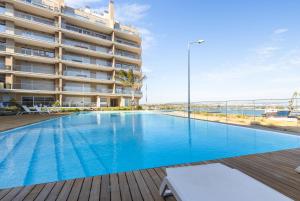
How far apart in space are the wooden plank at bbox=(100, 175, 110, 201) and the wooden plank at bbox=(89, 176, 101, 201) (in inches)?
1.9

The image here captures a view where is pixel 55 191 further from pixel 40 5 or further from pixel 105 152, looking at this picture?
pixel 40 5

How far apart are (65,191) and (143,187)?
3.55 feet

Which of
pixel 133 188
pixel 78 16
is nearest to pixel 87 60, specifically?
pixel 78 16

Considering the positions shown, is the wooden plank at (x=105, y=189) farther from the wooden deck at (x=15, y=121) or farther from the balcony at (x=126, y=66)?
the balcony at (x=126, y=66)

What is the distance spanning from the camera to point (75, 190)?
222 centimetres

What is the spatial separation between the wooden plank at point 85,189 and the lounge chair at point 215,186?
3.24ft

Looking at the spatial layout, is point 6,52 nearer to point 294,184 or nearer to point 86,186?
point 86,186

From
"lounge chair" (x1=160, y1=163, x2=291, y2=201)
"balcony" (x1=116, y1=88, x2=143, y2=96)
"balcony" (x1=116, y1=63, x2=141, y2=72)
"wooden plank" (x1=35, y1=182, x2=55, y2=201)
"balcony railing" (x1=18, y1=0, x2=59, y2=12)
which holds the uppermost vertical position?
"balcony railing" (x1=18, y1=0, x2=59, y2=12)

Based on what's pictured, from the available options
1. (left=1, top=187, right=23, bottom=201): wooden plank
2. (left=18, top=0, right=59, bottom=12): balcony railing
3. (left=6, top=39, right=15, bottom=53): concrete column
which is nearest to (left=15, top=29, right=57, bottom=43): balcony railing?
(left=6, top=39, right=15, bottom=53): concrete column

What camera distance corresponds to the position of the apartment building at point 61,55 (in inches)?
746

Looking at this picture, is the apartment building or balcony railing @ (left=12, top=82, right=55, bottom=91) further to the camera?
balcony railing @ (left=12, top=82, right=55, bottom=91)

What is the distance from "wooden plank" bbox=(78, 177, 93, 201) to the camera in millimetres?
2037

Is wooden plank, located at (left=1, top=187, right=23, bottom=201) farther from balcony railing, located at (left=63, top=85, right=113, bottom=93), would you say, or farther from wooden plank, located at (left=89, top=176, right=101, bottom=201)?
balcony railing, located at (left=63, top=85, right=113, bottom=93)

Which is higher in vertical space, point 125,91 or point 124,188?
point 125,91
